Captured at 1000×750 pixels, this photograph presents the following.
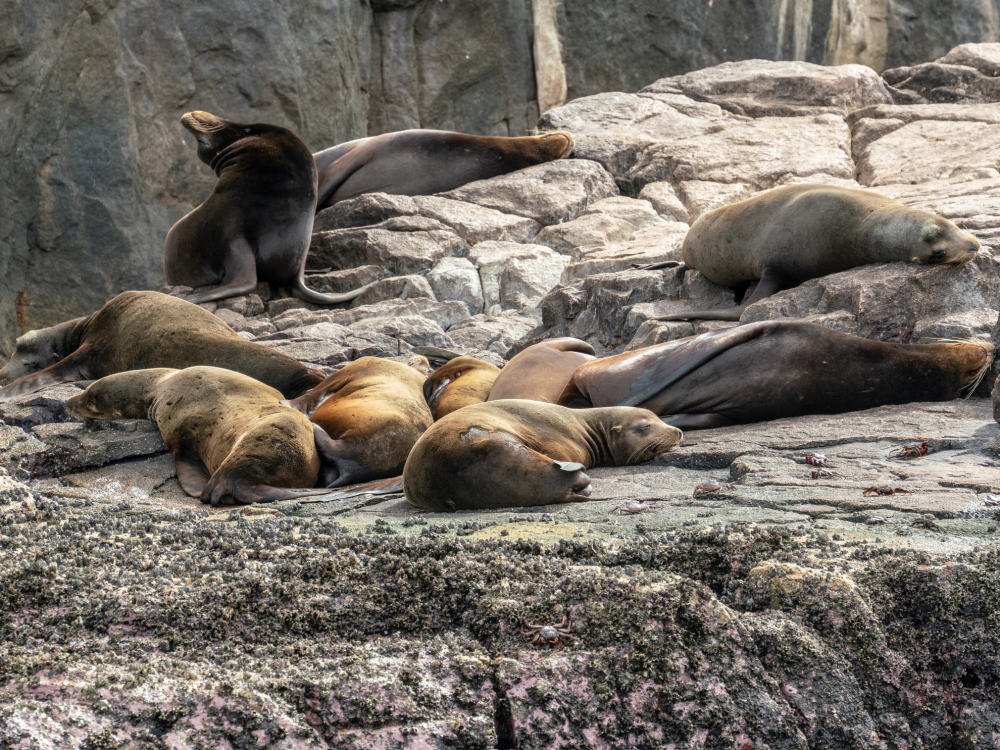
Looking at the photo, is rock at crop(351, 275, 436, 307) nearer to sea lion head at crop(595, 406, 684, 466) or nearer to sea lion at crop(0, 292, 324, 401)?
sea lion at crop(0, 292, 324, 401)

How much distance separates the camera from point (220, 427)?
4.84 metres

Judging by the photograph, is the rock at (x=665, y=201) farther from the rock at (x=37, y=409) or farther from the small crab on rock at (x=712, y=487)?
the small crab on rock at (x=712, y=487)

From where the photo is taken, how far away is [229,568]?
2266mm

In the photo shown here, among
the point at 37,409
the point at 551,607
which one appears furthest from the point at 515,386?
the point at 551,607

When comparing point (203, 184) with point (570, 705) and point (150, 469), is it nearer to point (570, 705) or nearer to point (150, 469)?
point (150, 469)

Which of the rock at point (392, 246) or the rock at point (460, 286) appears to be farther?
the rock at point (392, 246)

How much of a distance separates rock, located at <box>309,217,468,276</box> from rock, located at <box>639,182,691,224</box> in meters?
2.36

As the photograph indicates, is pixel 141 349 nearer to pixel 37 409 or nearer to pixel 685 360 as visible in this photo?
pixel 37 409

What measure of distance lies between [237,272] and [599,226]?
3.68 meters

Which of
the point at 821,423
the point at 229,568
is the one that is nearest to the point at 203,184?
the point at 821,423

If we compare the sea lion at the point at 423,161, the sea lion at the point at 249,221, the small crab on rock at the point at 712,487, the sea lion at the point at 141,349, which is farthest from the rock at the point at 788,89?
the small crab on rock at the point at 712,487

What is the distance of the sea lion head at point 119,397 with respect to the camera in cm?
547

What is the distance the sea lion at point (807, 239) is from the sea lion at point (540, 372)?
805 mm

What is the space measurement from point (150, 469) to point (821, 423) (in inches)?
127
